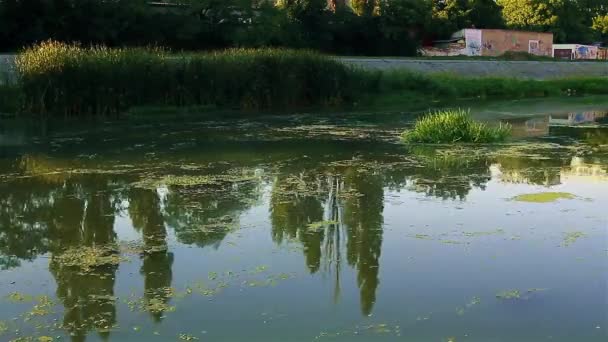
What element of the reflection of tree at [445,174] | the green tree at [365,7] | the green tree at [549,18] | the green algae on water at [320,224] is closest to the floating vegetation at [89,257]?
the green algae on water at [320,224]

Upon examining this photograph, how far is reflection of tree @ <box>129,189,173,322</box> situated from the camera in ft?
17.7

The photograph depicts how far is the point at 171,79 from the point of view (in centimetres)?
2206

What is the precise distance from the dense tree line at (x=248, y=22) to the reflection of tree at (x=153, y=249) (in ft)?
66.6

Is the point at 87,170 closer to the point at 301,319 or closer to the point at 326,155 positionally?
the point at 326,155

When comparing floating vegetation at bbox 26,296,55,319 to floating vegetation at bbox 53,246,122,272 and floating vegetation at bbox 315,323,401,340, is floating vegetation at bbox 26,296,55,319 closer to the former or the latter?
floating vegetation at bbox 53,246,122,272

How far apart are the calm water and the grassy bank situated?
7632 mm

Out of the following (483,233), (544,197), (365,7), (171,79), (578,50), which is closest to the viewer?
(483,233)

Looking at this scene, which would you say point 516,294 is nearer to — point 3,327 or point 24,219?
point 3,327

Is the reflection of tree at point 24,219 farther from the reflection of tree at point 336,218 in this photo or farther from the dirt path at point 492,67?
the dirt path at point 492,67

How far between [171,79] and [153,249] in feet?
52.2

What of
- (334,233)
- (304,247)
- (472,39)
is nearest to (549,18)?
(472,39)

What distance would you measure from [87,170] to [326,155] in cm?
412

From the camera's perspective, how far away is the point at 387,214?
8070 mm

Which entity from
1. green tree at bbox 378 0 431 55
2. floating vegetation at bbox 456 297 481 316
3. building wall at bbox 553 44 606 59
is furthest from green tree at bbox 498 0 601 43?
floating vegetation at bbox 456 297 481 316
